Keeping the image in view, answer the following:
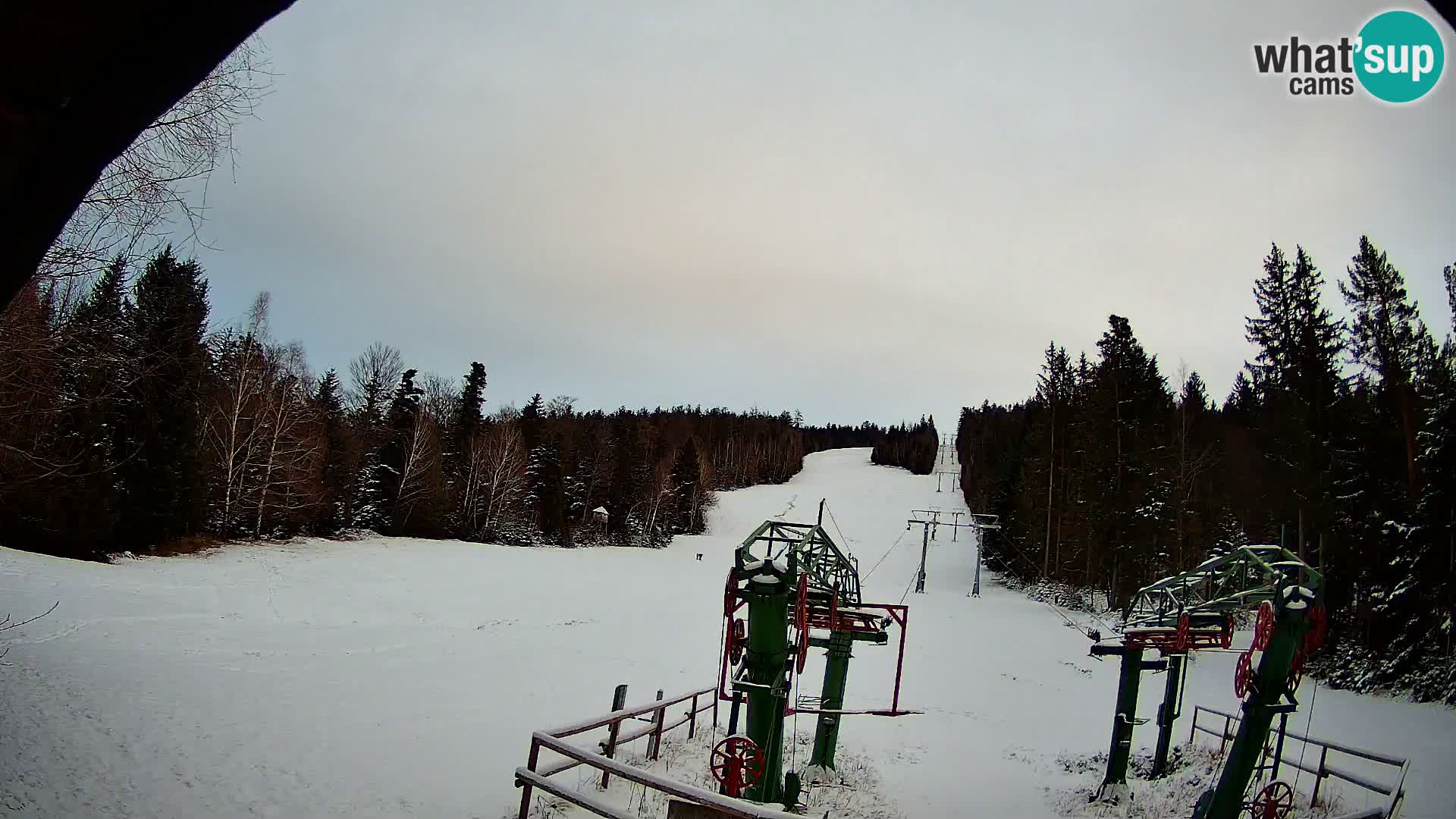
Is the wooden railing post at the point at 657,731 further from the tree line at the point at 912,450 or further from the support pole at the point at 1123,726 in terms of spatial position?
the tree line at the point at 912,450

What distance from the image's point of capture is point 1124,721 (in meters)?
12.9

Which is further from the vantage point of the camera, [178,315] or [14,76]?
[178,315]

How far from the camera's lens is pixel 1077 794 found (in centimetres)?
1315

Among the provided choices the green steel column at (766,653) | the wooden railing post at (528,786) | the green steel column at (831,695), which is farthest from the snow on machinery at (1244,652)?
the wooden railing post at (528,786)

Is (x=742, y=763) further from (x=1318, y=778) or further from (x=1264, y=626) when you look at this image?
(x=1318, y=778)

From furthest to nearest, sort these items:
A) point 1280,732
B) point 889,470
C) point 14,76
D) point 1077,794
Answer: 1. point 889,470
2. point 1077,794
3. point 1280,732
4. point 14,76

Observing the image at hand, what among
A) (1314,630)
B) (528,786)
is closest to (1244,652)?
(1314,630)

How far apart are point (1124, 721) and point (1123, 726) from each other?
0.33ft

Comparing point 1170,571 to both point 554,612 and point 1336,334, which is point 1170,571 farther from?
point 554,612

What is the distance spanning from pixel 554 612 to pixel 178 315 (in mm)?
17340

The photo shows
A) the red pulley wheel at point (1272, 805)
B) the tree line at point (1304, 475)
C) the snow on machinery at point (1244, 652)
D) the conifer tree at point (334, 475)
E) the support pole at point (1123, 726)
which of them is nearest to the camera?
the snow on machinery at point (1244, 652)

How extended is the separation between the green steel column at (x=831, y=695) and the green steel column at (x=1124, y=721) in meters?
5.08

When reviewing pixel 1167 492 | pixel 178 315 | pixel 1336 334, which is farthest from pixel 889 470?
pixel 178 315

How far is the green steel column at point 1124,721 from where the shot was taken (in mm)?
12820
